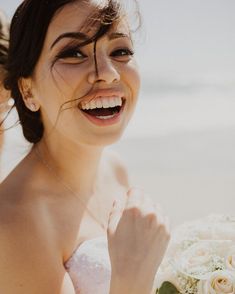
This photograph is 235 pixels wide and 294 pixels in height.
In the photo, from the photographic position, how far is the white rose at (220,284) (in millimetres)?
2553

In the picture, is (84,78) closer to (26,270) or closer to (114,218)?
(114,218)

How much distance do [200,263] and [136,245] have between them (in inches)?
13.9

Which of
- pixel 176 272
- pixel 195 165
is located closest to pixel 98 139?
pixel 176 272

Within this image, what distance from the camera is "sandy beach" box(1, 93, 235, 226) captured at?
8.72 meters

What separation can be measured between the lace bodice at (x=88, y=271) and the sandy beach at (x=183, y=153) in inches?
121

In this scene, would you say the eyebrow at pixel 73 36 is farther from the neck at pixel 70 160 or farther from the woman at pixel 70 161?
the neck at pixel 70 160

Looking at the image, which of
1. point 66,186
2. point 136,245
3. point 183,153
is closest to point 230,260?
point 136,245

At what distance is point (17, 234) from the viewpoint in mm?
2850

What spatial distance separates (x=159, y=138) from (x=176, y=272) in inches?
394

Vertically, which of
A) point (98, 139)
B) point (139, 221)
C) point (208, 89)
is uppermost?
point (208, 89)

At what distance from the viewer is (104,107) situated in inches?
124

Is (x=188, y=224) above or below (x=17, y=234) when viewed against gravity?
above

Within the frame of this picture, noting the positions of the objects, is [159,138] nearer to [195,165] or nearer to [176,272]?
[195,165]

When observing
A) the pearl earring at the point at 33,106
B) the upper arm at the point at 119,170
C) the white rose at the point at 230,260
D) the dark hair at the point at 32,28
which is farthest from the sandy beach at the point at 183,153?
the white rose at the point at 230,260
